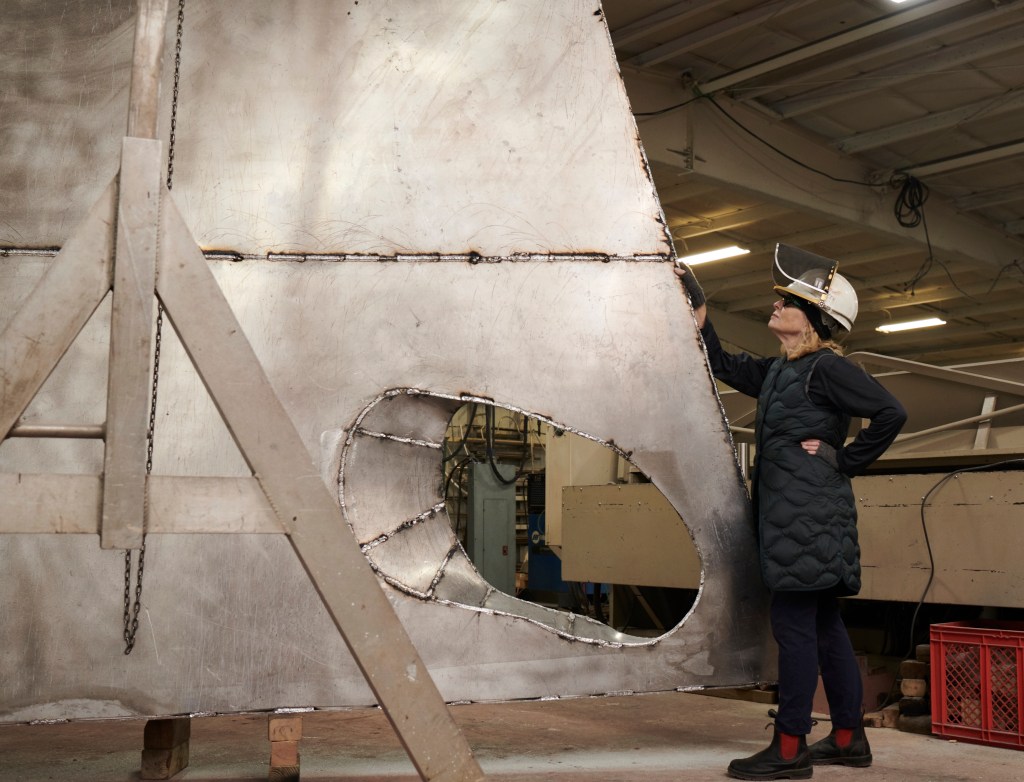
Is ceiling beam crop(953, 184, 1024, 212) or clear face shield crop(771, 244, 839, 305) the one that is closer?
clear face shield crop(771, 244, 839, 305)

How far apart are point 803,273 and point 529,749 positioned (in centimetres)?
171

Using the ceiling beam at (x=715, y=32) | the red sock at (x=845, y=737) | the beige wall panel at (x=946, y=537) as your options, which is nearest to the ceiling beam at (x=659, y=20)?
the ceiling beam at (x=715, y=32)

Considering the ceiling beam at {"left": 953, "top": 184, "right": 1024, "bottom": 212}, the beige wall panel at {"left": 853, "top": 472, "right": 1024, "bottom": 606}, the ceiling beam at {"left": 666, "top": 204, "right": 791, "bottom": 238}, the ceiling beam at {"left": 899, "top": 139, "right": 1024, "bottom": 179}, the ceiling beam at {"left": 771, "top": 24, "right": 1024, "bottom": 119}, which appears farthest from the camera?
the ceiling beam at {"left": 666, "top": 204, "right": 791, "bottom": 238}

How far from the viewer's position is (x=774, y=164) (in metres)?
8.22

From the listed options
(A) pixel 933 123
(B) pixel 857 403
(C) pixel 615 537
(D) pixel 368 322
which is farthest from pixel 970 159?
(D) pixel 368 322

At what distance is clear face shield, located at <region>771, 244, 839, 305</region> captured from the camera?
312 cm

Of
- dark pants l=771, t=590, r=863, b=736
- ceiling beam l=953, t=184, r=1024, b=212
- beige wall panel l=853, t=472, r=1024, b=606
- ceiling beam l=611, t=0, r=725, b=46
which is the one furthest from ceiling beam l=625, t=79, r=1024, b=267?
dark pants l=771, t=590, r=863, b=736

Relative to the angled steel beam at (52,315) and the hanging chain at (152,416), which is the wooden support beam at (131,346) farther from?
the hanging chain at (152,416)

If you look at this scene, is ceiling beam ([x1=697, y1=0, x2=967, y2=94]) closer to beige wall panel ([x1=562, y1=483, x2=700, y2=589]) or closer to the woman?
beige wall panel ([x1=562, y1=483, x2=700, y2=589])

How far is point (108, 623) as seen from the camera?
2.52 meters

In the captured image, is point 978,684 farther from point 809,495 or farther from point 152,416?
point 152,416

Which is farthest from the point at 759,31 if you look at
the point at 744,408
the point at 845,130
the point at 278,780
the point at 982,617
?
the point at 278,780

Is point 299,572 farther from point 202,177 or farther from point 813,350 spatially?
point 813,350

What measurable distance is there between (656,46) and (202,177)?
513cm
